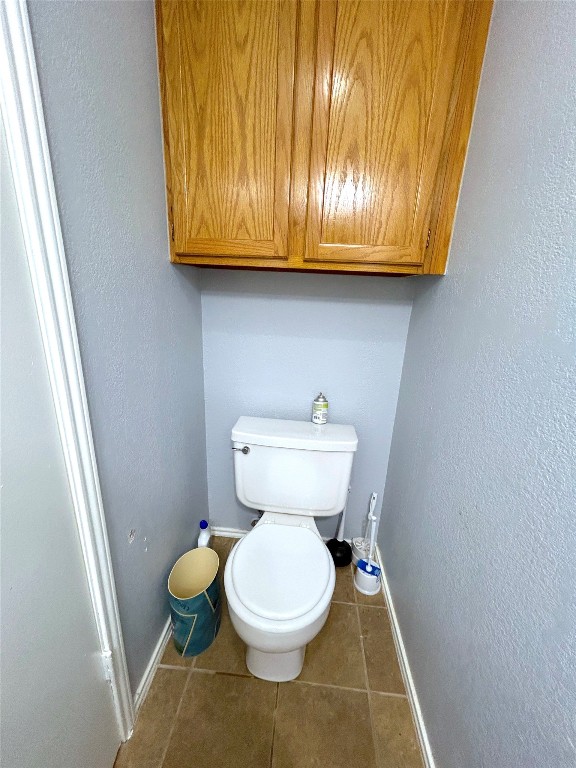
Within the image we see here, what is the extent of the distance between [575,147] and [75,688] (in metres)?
1.48

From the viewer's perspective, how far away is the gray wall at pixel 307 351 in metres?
1.32

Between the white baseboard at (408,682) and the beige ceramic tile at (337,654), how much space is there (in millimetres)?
144

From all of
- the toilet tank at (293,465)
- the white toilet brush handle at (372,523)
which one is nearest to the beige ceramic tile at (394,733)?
the white toilet brush handle at (372,523)

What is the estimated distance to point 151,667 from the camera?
110 cm

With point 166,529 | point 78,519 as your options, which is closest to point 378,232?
point 78,519

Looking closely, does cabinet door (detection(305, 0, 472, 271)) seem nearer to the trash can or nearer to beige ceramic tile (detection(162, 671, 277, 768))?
the trash can

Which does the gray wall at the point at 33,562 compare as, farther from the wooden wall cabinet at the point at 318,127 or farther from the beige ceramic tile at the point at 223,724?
the wooden wall cabinet at the point at 318,127

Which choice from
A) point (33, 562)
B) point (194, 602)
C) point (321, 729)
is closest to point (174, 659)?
point (194, 602)

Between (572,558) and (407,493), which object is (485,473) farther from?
(407,493)

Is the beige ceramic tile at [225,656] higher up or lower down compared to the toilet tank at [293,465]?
lower down

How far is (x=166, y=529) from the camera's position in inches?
45.4

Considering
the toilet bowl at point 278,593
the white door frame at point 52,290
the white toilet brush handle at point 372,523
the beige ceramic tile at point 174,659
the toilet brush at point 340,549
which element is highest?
the white door frame at point 52,290

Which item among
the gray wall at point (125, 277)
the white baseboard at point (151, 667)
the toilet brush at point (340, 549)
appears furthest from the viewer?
the toilet brush at point (340, 549)

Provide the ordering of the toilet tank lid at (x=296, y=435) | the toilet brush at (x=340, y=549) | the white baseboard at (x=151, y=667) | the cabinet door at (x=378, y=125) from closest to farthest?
the cabinet door at (x=378, y=125) → the white baseboard at (x=151, y=667) → the toilet tank lid at (x=296, y=435) → the toilet brush at (x=340, y=549)
